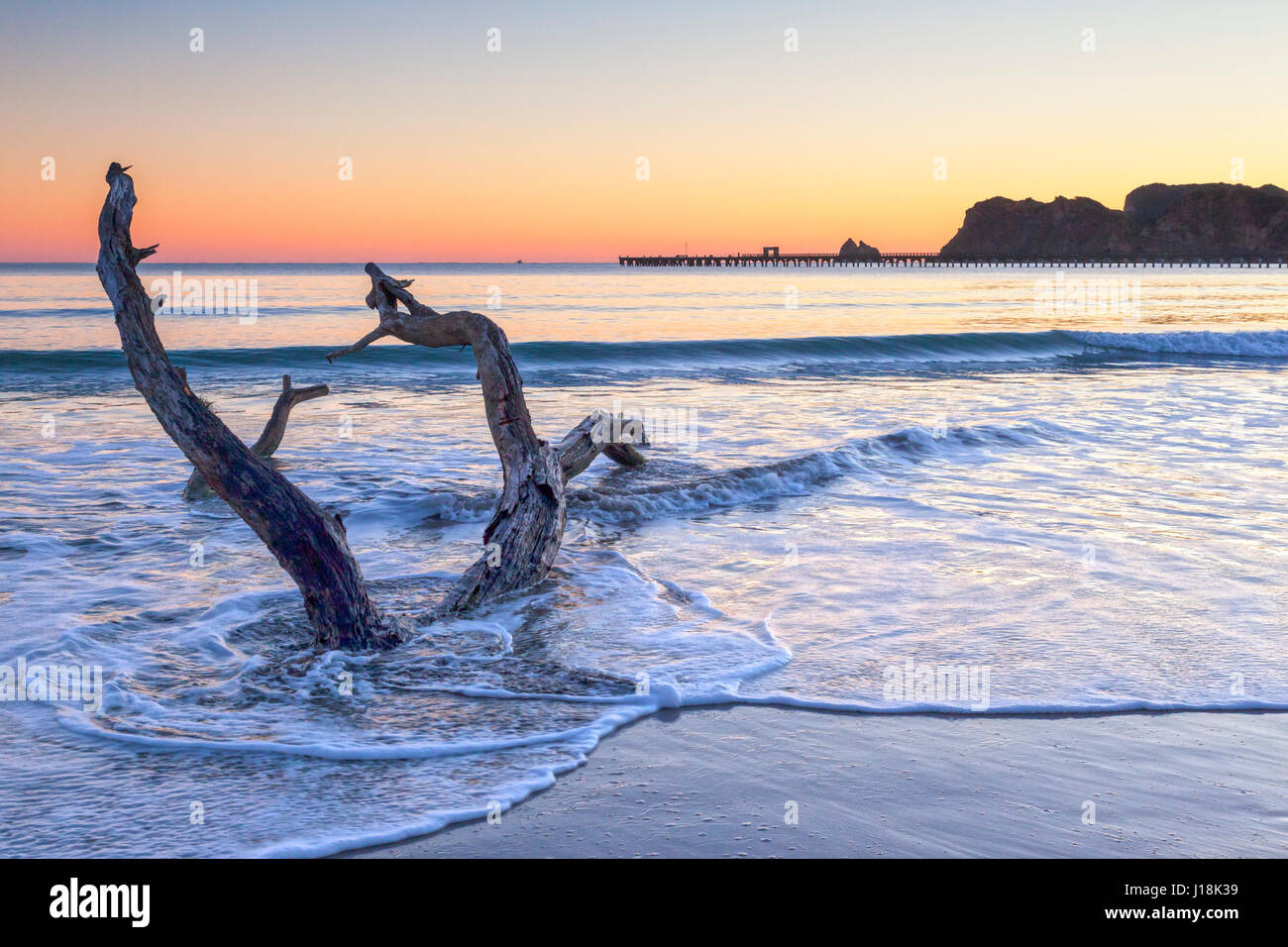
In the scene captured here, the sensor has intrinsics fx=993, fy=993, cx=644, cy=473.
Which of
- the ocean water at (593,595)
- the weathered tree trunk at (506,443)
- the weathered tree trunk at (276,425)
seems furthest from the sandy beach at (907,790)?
the weathered tree trunk at (276,425)

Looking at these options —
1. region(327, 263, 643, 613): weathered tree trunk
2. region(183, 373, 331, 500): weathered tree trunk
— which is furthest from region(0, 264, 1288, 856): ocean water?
region(327, 263, 643, 613): weathered tree trunk

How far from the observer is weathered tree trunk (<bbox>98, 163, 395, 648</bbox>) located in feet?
15.4

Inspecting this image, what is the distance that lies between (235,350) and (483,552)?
72.5 feet

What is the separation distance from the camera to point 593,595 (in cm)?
662

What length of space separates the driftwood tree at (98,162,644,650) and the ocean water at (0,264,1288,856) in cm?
26

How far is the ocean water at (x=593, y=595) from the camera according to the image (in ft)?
13.1

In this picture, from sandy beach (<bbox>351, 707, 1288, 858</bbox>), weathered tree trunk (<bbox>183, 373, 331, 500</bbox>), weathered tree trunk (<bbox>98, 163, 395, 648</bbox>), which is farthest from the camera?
weathered tree trunk (<bbox>183, 373, 331, 500</bbox>)

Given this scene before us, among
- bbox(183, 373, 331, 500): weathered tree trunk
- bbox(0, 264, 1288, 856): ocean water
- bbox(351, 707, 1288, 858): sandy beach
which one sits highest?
bbox(183, 373, 331, 500): weathered tree trunk

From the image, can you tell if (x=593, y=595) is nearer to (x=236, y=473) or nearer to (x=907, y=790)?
(x=236, y=473)

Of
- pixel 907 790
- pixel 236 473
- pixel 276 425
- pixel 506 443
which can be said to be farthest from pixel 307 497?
pixel 276 425

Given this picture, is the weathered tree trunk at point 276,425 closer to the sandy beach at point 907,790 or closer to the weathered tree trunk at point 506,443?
the weathered tree trunk at point 506,443

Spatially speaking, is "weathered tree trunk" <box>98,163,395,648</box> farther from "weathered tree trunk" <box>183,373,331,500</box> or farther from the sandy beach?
"weathered tree trunk" <box>183,373,331,500</box>

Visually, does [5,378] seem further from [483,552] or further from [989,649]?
[989,649]

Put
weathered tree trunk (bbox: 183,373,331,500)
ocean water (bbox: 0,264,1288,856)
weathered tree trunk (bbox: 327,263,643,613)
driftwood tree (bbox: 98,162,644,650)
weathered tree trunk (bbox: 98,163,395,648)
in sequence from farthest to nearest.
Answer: weathered tree trunk (bbox: 183,373,331,500), weathered tree trunk (bbox: 327,263,643,613), driftwood tree (bbox: 98,162,644,650), weathered tree trunk (bbox: 98,163,395,648), ocean water (bbox: 0,264,1288,856)
